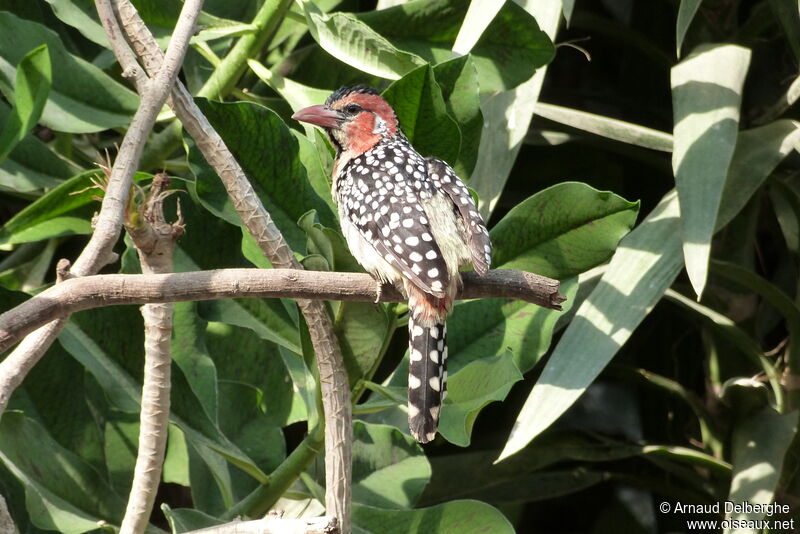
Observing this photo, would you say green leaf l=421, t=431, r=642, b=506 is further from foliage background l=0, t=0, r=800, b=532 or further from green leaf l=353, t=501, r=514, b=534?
green leaf l=353, t=501, r=514, b=534

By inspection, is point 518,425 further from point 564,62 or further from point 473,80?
point 564,62

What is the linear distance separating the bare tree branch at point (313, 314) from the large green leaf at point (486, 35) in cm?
53

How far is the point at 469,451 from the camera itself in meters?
2.42

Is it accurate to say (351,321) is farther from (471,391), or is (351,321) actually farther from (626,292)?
(626,292)

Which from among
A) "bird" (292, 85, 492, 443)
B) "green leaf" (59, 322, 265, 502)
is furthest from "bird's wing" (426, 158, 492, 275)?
"green leaf" (59, 322, 265, 502)

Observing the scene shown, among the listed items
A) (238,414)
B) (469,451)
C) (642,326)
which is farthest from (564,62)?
(238,414)

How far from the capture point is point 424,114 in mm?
1668

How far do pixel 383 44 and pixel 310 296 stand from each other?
57 cm

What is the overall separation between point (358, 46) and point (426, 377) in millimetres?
584

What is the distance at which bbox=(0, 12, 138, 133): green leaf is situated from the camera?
188 cm

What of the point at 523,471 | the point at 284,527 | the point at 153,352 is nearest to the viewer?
the point at 284,527

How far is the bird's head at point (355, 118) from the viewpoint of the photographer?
1.92m

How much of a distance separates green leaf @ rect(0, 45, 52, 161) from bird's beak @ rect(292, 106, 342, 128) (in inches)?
16.2

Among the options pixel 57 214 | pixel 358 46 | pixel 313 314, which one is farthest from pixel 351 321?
pixel 57 214
